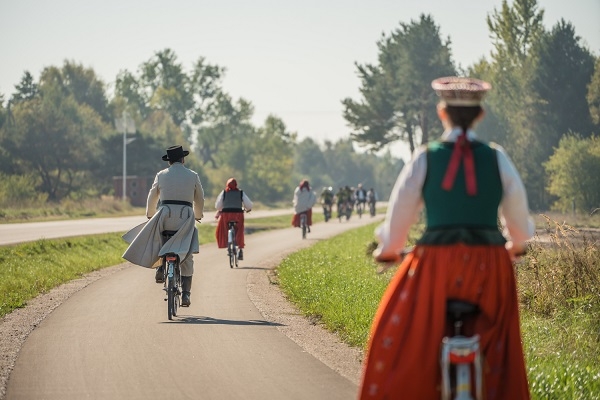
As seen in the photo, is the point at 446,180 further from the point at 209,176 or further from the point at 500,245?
the point at 209,176

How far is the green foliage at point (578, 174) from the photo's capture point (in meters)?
54.5

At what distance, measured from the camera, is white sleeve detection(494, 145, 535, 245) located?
19.0 feet

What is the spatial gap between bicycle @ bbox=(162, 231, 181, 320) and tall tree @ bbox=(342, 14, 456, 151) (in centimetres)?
6238

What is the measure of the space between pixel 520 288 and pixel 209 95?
124 metres

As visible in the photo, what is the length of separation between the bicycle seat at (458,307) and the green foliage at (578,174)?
1941 inches

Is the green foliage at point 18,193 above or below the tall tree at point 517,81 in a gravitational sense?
below

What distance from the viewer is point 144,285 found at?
18.3 metres

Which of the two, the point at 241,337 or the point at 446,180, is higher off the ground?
the point at 446,180

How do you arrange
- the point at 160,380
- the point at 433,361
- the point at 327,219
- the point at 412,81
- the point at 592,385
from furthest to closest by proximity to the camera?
the point at 412,81, the point at 327,219, the point at 160,380, the point at 592,385, the point at 433,361

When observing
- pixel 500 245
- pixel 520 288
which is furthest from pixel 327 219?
pixel 500 245

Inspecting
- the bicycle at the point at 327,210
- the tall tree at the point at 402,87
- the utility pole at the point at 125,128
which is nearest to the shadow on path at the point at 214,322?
the bicycle at the point at 327,210

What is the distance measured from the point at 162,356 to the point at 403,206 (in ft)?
16.7

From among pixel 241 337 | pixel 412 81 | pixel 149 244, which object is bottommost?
pixel 241 337

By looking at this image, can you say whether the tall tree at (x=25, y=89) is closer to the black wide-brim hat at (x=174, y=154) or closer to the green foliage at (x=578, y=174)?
the green foliage at (x=578, y=174)
